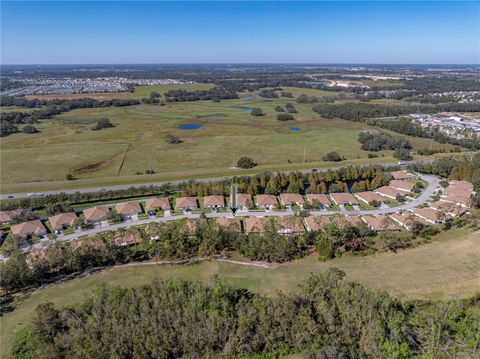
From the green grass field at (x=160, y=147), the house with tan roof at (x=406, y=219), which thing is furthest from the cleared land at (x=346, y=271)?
the green grass field at (x=160, y=147)

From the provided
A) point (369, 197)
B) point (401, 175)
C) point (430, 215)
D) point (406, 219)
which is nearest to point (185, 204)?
point (369, 197)

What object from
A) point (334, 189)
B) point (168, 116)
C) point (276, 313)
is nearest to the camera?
point (276, 313)

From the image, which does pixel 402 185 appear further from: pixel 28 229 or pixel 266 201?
pixel 28 229

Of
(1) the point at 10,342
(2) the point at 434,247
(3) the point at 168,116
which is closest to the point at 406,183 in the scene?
(2) the point at 434,247

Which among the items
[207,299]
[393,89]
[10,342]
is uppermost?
[393,89]

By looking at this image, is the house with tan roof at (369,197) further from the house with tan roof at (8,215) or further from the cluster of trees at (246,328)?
the house with tan roof at (8,215)

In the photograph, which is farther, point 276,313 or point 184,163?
point 184,163

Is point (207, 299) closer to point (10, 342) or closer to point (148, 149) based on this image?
point (10, 342)
